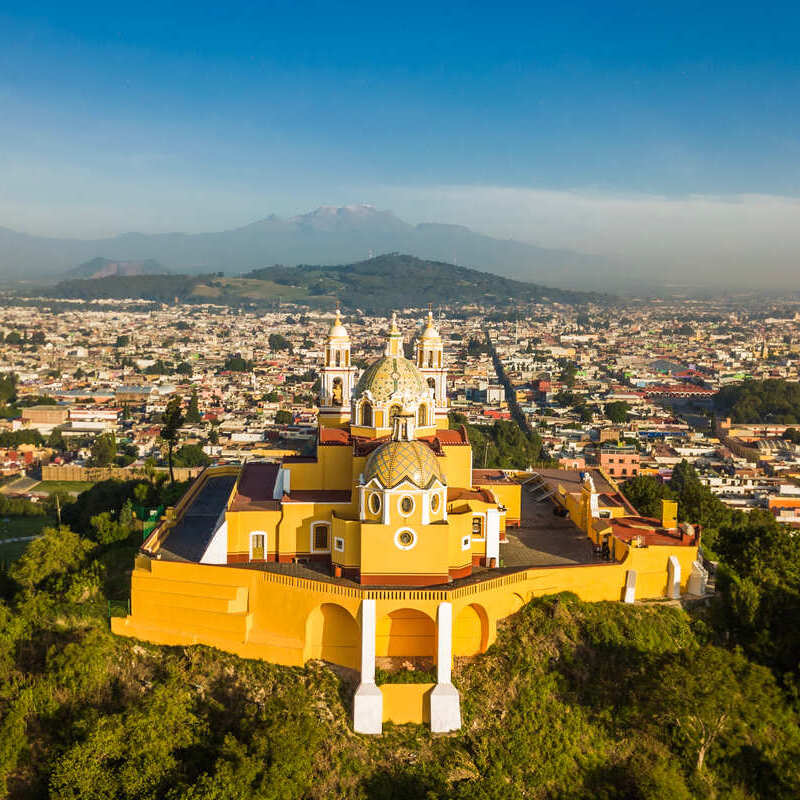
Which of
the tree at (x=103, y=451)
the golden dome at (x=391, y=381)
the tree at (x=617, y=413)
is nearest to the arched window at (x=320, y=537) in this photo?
the golden dome at (x=391, y=381)

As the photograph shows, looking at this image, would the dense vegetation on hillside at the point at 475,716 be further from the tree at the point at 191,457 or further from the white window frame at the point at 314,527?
the tree at the point at 191,457

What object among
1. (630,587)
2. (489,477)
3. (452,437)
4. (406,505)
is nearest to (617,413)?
(489,477)

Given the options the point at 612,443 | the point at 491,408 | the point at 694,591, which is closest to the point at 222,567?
the point at 694,591

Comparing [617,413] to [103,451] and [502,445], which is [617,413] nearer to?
[502,445]

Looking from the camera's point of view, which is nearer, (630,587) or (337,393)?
(630,587)

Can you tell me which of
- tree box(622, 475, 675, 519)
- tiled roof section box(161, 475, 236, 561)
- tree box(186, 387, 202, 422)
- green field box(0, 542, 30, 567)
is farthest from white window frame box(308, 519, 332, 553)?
tree box(186, 387, 202, 422)

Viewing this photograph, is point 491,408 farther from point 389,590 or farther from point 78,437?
point 389,590
